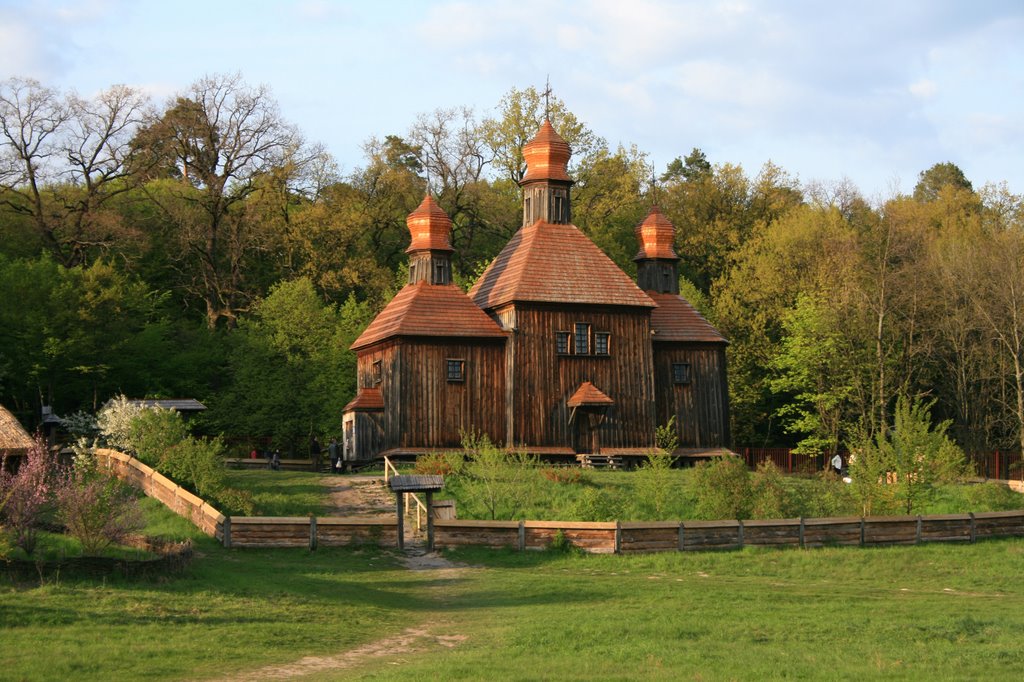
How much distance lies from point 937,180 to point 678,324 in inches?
1821

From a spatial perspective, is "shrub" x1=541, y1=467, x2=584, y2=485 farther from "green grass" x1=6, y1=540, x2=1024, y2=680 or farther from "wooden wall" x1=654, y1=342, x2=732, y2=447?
"wooden wall" x1=654, y1=342, x2=732, y2=447

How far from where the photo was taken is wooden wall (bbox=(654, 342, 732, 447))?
160 feet

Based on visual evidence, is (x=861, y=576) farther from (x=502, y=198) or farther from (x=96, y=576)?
(x=502, y=198)

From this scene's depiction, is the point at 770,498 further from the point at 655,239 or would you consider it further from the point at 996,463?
the point at 996,463

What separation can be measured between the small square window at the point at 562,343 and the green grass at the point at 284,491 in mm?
9605

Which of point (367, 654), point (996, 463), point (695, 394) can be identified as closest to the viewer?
point (367, 654)

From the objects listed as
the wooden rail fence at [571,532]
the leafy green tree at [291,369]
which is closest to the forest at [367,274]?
the leafy green tree at [291,369]

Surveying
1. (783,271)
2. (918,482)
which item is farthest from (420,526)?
(783,271)

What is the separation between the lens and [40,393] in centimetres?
5094

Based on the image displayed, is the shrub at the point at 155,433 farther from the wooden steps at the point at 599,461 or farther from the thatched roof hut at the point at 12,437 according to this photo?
the wooden steps at the point at 599,461

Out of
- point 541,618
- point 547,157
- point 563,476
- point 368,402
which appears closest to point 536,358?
point 368,402

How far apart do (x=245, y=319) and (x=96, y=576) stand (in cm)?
3925

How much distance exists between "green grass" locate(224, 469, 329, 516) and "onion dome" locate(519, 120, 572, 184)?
577 inches

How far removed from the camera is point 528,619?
2236 cm
